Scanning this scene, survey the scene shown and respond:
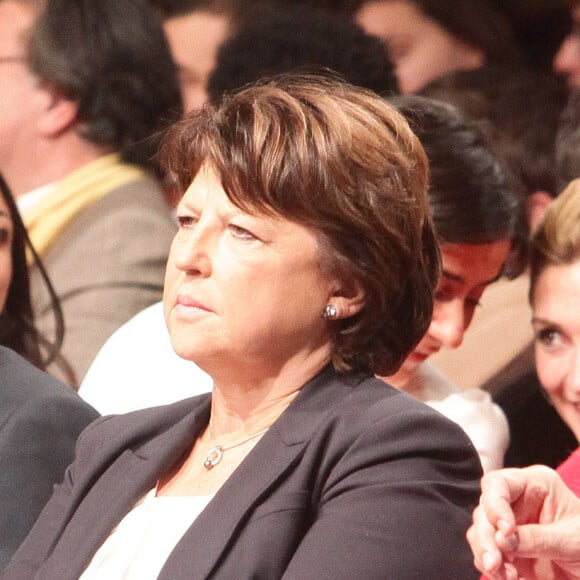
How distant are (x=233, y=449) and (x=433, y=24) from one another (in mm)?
2084

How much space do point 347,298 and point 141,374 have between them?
2.39 feet

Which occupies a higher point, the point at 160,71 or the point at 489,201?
the point at 489,201

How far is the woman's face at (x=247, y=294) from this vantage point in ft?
4.96

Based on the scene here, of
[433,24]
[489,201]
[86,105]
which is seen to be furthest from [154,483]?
[433,24]

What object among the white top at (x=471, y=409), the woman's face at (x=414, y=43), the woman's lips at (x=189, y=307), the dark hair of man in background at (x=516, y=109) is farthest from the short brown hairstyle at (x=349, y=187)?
the woman's face at (x=414, y=43)

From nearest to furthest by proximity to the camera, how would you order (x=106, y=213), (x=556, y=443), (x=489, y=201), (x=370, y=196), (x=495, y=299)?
1. (x=370, y=196)
2. (x=489, y=201)
3. (x=556, y=443)
4. (x=495, y=299)
5. (x=106, y=213)

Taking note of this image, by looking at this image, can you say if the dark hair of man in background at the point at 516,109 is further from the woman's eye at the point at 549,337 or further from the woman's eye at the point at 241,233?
the woman's eye at the point at 241,233

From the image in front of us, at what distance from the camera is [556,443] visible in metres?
2.32

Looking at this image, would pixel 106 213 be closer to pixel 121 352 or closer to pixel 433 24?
pixel 121 352

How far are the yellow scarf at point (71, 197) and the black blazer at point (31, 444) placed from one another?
95cm

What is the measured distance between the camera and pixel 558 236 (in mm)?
2068

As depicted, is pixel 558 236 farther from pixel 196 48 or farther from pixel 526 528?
pixel 196 48

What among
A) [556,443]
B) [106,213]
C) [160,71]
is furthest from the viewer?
[160,71]

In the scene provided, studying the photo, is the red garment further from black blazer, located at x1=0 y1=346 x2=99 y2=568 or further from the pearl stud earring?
black blazer, located at x1=0 y1=346 x2=99 y2=568
